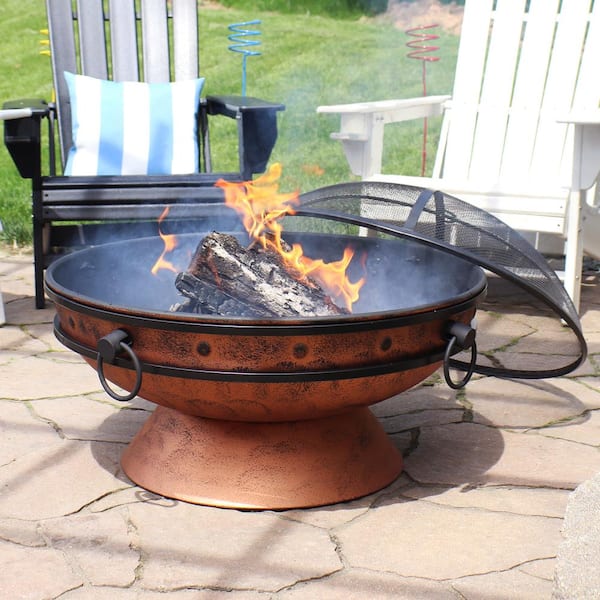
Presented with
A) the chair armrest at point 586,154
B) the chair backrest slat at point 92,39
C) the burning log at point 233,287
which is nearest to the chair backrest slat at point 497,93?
the chair armrest at point 586,154

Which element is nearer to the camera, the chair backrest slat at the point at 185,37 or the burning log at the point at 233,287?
the burning log at the point at 233,287

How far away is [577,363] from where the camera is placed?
7.31 feet

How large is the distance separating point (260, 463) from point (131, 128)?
2.14m

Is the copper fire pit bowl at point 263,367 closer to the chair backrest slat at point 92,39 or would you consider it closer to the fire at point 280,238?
the fire at point 280,238

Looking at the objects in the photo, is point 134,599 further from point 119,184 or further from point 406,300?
point 119,184


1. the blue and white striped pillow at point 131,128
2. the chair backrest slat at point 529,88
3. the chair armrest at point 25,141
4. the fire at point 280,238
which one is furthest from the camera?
the chair backrest slat at point 529,88

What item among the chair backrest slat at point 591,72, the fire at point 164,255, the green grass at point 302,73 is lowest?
the green grass at point 302,73

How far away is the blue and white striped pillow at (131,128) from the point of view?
3.77 metres

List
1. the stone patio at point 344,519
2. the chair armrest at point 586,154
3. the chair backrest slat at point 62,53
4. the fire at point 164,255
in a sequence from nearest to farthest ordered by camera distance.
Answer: the stone patio at point 344,519 → the fire at point 164,255 → the chair armrest at point 586,154 → the chair backrest slat at point 62,53

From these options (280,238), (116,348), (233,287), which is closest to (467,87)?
(280,238)

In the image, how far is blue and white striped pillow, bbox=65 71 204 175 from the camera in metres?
3.77

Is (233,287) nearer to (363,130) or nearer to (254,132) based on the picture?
(254,132)

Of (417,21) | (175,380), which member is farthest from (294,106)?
(175,380)

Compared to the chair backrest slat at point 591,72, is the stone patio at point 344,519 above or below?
below
